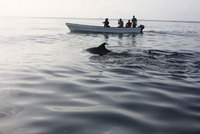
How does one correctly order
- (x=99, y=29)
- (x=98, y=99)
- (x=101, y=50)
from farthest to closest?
(x=99, y=29) < (x=101, y=50) < (x=98, y=99)

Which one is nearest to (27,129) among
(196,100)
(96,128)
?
(96,128)

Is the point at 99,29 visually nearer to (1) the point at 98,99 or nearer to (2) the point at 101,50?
(2) the point at 101,50

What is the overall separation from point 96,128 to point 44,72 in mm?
6776

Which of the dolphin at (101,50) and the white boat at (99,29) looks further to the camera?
the white boat at (99,29)

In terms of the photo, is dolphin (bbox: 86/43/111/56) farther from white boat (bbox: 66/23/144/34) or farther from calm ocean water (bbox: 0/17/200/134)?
white boat (bbox: 66/23/144/34)

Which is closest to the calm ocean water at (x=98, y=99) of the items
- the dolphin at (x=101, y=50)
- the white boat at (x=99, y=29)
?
the dolphin at (x=101, y=50)

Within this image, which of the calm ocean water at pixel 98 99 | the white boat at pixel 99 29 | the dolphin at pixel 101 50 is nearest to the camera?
the calm ocean water at pixel 98 99

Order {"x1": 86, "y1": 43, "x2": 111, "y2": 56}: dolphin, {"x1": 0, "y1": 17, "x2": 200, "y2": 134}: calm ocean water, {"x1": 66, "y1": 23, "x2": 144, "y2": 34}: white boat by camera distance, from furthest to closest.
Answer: {"x1": 66, "y1": 23, "x2": 144, "y2": 34}: white boat < {"x1": 86, "y1": 43, "x2": 111, "y2": 56}: dolphin < {"x1": 0, "y1": 17, "x2": 200, "y2": 134}: calm ocean water

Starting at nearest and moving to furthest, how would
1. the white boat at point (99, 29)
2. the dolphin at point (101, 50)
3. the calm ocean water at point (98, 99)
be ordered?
the calm ocean water at point (98, 99), the dolphin at point (101, 50), the white boat at point (99, 29)

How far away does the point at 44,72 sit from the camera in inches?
472

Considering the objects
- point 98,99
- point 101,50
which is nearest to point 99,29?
point 101,50

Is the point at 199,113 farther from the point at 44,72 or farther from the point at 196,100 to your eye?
the point at 44,72

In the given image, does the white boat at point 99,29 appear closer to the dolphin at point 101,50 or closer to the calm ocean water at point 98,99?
the dolphin at point 101,50

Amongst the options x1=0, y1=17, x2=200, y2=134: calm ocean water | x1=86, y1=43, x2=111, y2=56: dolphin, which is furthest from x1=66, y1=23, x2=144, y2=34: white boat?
x1=0, y1=17, x2=200, y2=134: calm ocean water
